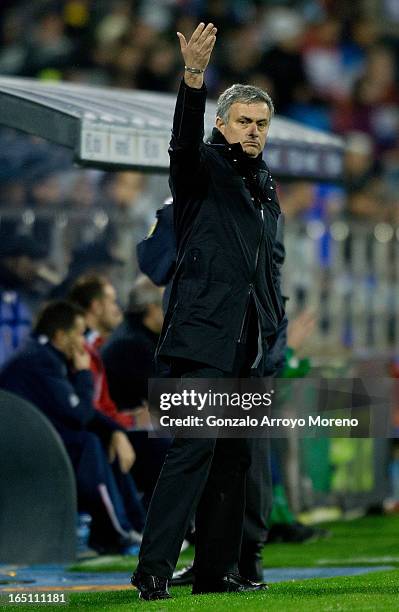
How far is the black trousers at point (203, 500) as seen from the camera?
6.33 metres

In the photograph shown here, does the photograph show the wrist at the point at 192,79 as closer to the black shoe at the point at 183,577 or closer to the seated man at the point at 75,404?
the black shoe at the point at 183,577

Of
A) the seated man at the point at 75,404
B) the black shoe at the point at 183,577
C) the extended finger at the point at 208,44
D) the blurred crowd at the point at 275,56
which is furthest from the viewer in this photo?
the blurred crowd at the point at 275,56

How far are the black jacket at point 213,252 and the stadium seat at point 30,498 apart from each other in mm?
2174

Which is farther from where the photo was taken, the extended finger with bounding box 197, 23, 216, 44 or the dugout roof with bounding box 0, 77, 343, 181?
the dugout roof with bounding box 0, 77, 343, 181

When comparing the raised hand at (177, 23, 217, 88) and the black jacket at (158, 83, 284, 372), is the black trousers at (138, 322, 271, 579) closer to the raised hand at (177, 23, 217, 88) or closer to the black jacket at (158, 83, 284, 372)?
the black jacket at (158, 83, 284, 372)

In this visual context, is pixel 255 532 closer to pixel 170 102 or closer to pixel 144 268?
pixel 144 268

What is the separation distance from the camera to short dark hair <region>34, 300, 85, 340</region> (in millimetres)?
9914

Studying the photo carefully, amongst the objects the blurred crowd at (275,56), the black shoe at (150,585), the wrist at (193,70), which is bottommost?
the black shoe at (150,585)

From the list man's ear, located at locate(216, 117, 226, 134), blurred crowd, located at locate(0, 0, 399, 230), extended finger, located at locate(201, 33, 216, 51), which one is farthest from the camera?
blurred crowd, located at locate(0, 0, 399, 230)

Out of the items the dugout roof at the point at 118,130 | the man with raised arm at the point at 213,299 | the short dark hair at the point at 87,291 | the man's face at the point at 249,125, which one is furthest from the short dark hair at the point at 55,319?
the man's face at the point at 249,125

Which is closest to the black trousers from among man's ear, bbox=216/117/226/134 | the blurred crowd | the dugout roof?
man's ear, bbox=216/117/226/134

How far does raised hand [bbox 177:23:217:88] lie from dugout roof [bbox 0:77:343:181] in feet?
8.52

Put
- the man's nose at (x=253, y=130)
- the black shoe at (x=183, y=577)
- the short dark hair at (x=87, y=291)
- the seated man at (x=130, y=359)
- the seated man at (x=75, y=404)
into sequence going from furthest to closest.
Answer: the short dark hair at (x=87, y=291) < the seated man at (x=130, y=359) < the seated man at (x=75, y=404) < the black shoe at (x=183, y=577) < the man's nose at (x=253, y=130)

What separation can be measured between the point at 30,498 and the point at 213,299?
253 centimetres
